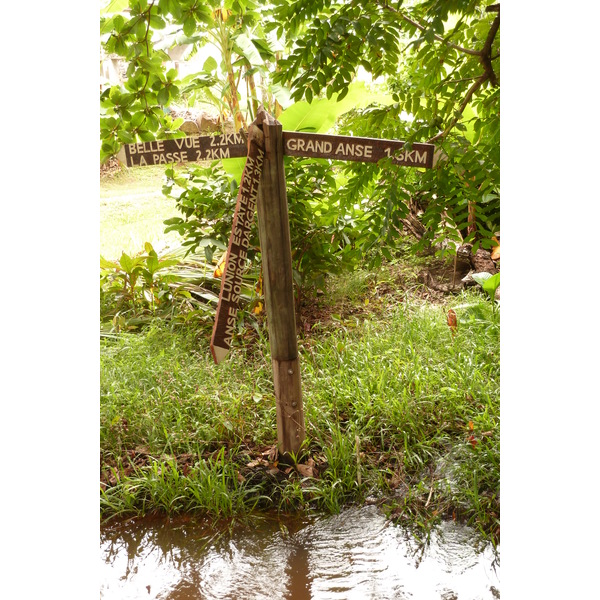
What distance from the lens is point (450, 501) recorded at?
241cm

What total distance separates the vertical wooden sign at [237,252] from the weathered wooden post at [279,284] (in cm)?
7

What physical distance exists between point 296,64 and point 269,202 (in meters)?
0.55

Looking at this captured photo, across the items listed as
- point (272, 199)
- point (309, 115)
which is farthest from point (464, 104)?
point (309, 115)

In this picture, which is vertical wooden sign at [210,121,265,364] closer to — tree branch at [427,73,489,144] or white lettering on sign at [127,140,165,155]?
white lettering on sign at [127,140,165,155]

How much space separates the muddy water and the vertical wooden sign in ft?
2.56

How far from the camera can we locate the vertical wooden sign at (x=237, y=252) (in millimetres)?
2164

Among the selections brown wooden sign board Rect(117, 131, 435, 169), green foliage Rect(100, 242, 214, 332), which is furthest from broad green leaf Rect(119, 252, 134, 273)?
brown wooden sign board Rect(117, 131, 435, 169)

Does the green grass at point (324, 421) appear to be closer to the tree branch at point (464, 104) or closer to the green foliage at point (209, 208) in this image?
the green foliage at point (209, 208)

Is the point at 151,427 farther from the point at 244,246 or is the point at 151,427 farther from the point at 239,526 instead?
the point at 244,246

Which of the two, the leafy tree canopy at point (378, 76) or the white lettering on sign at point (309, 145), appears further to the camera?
the white lettering on sign at point (309, 145)

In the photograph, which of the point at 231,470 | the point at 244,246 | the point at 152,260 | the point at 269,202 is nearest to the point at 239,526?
the point at 231,470

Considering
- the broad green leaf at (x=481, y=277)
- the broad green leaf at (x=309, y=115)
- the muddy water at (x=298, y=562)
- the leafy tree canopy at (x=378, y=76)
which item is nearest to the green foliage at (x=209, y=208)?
the broad green leaf at (x=309, y=115)

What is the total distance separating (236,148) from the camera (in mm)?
2357

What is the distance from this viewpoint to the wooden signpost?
2.19 metres
